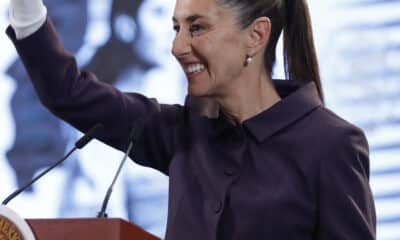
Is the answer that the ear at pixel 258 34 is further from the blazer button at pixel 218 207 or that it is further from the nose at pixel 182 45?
the blazer button at pixel 218 207

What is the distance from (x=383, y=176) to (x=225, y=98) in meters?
0.87

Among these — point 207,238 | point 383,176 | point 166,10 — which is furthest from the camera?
point 166,10

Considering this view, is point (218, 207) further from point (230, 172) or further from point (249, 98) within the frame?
point (249, 98)

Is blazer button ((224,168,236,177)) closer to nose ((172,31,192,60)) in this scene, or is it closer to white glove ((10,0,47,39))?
nose ((172,31,192,60))

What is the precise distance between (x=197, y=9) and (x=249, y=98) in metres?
0.14

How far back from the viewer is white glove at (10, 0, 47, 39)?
156 cm

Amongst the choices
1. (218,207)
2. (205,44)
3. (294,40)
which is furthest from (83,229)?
(294,40)

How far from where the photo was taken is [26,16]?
1.57 metres

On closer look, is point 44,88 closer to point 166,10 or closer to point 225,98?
point 225,98

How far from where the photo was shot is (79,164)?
2590 millimetres

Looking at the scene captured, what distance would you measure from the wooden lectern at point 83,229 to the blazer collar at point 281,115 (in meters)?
0.25

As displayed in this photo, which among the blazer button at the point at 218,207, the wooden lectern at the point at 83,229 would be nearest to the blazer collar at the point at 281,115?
the blazer button at the point at 218,207

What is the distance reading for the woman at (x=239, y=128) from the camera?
1.57 metres

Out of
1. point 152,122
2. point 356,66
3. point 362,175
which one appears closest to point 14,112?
point 356,66
